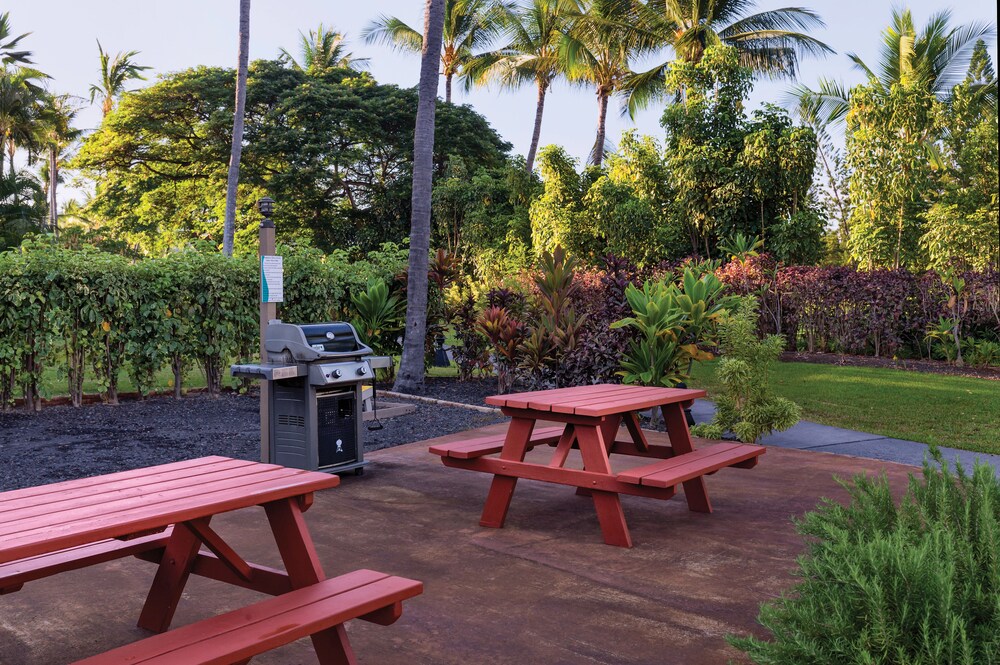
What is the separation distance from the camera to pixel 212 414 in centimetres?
878

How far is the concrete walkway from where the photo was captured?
22.6ft

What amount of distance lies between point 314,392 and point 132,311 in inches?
174

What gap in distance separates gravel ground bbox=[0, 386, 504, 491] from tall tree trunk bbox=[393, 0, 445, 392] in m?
1.22

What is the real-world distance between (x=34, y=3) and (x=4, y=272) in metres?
40.0

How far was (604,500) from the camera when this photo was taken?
444 cm

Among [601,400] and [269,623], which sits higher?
[601,400]

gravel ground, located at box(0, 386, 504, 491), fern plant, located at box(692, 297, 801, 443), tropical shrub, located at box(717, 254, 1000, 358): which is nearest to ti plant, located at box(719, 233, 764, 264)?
tropical shrub, located at box(717, 254, 1000, 358)

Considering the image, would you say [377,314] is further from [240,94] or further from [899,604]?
[240,94]

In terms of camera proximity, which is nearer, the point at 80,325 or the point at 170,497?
the point at 170,497

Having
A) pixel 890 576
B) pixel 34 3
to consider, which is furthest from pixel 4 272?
pixel 34 3

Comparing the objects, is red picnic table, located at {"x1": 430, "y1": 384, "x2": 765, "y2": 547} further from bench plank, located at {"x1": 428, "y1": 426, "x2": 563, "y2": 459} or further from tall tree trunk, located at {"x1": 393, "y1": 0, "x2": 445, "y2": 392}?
tall tree trunk, located at {"x1": 393, "y1": 0, "x2": 445, "y2": 392}

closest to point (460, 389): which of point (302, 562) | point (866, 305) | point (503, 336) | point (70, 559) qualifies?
point (503, 336)

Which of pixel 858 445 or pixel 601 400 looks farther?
pixel 858 445

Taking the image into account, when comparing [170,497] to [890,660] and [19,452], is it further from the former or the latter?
[19,452]
